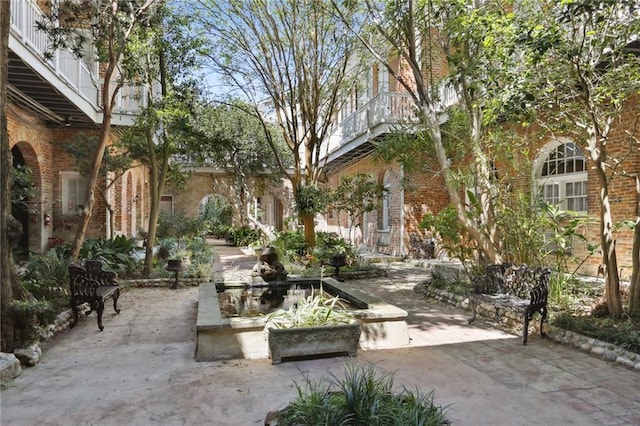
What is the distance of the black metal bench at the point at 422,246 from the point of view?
14234mm

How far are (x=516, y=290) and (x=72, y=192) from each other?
1206 cm

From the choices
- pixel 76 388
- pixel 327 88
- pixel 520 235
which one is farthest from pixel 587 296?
pixel 327 88

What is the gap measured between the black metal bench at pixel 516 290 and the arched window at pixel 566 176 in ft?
13.9

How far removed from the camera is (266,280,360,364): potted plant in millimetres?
4523

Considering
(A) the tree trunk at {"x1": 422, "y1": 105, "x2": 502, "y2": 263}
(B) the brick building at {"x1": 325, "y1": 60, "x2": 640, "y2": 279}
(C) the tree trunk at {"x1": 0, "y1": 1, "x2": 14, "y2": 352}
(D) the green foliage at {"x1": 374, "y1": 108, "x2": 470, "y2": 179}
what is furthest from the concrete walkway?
(D) the green foliage at {"x1": 374, "y1": 108, "x2": 470, "y2": 179}

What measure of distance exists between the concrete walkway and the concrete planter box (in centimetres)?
11

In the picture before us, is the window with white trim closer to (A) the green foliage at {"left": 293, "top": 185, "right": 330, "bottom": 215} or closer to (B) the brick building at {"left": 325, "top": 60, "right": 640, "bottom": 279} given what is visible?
(A) the green foliage at {"left": 293, "top": 185, "right": 330, "bottom": 215}

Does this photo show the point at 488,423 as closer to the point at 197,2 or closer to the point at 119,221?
the point at 197,2

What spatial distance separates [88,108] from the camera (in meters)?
10.9

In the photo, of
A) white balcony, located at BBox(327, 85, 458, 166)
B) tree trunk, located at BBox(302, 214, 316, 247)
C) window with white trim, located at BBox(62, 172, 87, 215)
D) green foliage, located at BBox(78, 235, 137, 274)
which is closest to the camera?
green foliage, located at BBox(78, 235, 137, 274)

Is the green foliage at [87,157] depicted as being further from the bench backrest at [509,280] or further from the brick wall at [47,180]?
the bench backrest at [509,280]

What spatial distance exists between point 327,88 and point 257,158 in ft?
25.7

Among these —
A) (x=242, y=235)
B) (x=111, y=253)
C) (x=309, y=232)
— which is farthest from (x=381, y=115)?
(x=242, y=235)

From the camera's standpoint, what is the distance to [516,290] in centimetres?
613
